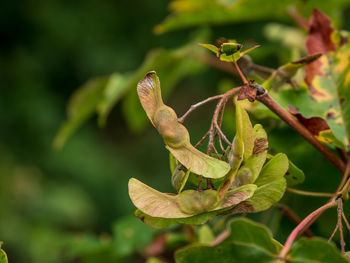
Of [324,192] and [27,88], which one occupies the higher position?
[324,192]

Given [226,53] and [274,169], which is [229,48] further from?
[274,169]

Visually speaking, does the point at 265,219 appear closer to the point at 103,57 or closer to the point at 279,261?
the point at 279,261

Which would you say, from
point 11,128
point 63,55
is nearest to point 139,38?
point 63,55

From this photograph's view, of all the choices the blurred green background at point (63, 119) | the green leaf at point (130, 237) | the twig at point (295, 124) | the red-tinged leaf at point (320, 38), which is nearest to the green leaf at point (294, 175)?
the twig at point (295, 124)

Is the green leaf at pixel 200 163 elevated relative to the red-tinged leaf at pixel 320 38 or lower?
lower

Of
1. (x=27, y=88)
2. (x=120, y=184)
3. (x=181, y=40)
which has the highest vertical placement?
(x=181, y=40)

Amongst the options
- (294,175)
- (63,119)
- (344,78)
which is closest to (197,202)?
(294,175)

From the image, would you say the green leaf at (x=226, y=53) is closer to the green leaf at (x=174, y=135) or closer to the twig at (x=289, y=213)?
the green leaf at (x=174, y=135)
